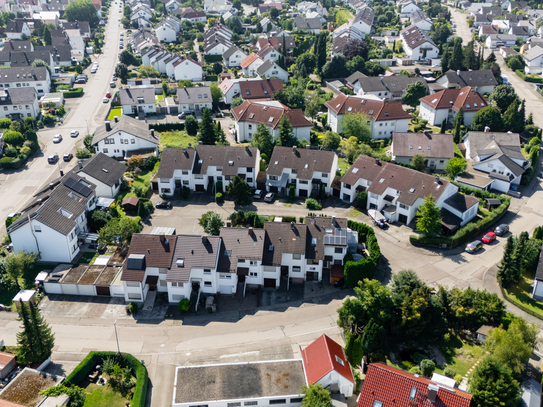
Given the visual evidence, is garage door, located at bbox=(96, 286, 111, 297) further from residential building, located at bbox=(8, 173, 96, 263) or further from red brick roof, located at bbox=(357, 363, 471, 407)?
red brick roof, located at bbox=(357, 363, 471, 407)

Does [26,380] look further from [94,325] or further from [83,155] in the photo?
[83,155]

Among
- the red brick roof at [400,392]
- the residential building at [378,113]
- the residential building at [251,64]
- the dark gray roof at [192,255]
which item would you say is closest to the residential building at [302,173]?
the dark gray roof at [192,255]

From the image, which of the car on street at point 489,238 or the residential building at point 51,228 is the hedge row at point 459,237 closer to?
the car on street at point 489,238

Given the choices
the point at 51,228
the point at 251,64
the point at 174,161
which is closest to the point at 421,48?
the point at 251,64

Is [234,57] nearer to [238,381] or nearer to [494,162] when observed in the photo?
[494,162]

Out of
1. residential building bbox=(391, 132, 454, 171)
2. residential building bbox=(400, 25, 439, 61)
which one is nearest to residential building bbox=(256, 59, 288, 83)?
residential building bbox=(400, 25, 439, 61)

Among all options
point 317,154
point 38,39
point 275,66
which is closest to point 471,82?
point 275,66
